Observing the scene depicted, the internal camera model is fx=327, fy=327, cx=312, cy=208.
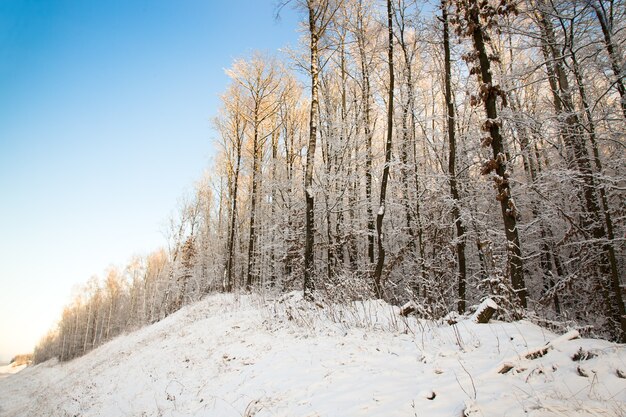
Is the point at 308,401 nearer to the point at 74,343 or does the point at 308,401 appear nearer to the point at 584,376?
the point at 584,376

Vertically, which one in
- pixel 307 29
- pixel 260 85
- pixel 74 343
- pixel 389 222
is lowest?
pixel 74 343

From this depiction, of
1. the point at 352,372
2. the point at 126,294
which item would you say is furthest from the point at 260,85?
the point at 126,294

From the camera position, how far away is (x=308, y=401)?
374 centimetres

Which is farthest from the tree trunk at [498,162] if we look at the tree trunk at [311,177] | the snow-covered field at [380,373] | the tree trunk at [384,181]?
the tree trunk at [311,177]

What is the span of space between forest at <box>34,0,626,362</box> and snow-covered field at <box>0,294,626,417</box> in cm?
95

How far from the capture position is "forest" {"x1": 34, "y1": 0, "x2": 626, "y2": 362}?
6.74m

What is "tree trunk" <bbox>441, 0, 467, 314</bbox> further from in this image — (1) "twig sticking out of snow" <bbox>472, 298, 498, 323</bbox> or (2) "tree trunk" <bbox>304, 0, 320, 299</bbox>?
(2) "tree trunk" <bbox>304, 0, 320, 299</bbox>

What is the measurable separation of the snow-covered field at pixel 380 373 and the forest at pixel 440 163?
95 cm

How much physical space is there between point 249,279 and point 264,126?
904 cm

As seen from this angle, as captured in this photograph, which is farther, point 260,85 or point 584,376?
point 260,85

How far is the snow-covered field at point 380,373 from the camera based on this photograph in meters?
2.81

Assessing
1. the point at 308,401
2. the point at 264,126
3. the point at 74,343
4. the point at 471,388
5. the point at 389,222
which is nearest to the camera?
the point at 471,388

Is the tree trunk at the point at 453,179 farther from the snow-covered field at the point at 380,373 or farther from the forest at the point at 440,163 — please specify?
the snow-covered field at the point at 380,373

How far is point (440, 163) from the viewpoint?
1116 cm
